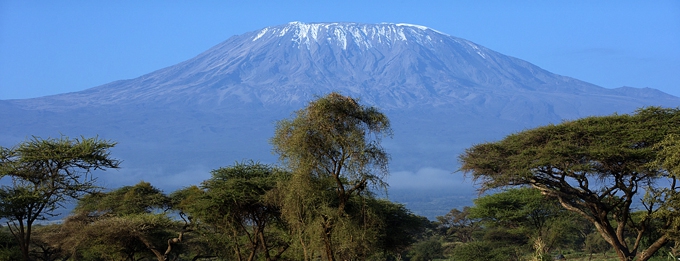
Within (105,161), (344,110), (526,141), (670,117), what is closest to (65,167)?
(105,161)

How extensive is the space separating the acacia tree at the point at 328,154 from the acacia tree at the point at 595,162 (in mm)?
5386

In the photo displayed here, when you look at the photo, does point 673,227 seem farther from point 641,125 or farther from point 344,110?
point 344,110

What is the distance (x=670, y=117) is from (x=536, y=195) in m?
9.79

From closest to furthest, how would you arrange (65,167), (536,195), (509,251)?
(65,167), (536,195), (509,251)

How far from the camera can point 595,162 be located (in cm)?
2498

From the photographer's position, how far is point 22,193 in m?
25.5

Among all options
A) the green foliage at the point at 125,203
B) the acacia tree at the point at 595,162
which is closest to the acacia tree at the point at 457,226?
the green foliage at the point at 125,203

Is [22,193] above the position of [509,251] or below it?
above

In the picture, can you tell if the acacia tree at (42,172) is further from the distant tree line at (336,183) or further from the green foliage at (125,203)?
the green foliage at (125,203)

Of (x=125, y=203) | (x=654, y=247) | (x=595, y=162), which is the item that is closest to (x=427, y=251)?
(x=125, y=203)

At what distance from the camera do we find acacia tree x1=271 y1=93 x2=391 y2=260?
2172 centimetres

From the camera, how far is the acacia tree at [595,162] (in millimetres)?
23797

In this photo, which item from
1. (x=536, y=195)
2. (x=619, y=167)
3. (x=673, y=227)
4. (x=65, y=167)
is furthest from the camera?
(x=536, y=195)

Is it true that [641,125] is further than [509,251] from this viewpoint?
No
